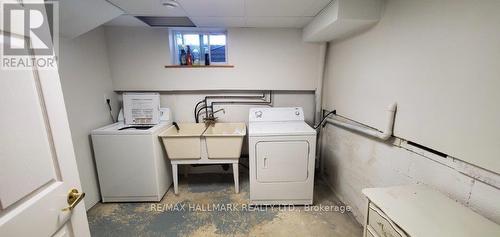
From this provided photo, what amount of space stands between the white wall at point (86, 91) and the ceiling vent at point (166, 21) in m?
0.66

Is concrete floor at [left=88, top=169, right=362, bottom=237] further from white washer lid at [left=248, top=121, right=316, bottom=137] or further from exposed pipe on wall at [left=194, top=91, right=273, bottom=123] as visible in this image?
exposed pipe on wall at [left=194, top=91, right=273, bottom=123]

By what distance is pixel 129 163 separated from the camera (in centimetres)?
224

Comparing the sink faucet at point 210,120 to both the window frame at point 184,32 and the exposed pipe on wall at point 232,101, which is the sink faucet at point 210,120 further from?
the window frame at point 184,32

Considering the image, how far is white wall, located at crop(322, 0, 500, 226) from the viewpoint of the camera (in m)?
0.98

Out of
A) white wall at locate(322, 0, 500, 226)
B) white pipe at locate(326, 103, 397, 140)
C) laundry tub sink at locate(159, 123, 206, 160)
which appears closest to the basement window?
laundry tub sink at locate(159, 123, 206, 160)

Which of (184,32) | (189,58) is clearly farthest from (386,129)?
(184,32)

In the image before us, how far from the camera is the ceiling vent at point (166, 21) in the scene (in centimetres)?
226

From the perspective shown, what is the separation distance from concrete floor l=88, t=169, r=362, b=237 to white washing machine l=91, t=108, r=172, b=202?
0.14m

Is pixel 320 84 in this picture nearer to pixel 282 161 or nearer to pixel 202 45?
pixel 282 161

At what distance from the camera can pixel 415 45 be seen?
1.35m

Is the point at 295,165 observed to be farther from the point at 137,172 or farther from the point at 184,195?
the point at 137,172

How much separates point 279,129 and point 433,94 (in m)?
1.31

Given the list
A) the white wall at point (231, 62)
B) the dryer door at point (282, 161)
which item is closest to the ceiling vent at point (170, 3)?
the white wall at point (231, 62)

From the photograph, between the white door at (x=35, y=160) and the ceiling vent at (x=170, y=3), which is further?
the ceiling vent at (x=170, y=3)
